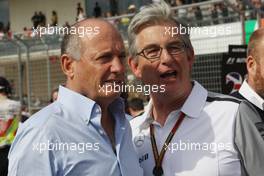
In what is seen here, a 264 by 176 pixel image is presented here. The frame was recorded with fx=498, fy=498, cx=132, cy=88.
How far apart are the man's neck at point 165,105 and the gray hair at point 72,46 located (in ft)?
1.59

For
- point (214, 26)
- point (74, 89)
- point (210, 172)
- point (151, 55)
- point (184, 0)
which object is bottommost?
point (210, 172)

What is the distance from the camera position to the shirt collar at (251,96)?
7.19 feet

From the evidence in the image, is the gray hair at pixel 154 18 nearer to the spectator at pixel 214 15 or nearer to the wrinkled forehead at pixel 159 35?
the wrinkled forehead at pixel 159 35

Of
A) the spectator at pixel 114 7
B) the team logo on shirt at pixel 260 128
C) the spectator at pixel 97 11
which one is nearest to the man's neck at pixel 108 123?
the team logo on shirt at pixel 260 128

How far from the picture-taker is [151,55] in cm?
232

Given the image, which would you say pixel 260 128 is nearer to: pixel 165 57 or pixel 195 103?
pixel 195 103

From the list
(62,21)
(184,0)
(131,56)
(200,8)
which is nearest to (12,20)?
(62,21)

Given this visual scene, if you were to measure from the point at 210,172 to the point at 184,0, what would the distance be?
12.9 m

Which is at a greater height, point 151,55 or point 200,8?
point 200,8

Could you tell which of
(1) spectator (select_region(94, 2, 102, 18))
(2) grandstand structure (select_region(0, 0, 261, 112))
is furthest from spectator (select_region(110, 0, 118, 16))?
(2) grandstand structure (select_region(0, 0, 261, 112))

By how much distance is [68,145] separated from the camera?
6.24ft

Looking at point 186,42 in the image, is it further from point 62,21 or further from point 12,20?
point 12,20

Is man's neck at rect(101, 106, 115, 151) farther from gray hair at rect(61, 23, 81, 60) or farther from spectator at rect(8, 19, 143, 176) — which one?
gray hair at rect(61, 23, 81, 60)

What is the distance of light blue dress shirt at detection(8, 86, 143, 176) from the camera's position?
1812 mm
